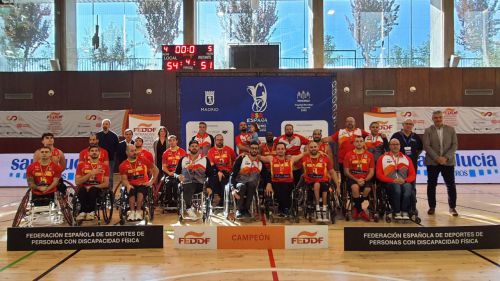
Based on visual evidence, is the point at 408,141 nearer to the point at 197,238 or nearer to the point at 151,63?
the point at 197,238

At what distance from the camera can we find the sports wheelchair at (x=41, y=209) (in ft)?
17.9

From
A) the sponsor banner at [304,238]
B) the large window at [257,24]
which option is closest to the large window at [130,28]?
the large window at [257,24]

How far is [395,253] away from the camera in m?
4.41

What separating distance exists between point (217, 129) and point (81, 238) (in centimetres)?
470

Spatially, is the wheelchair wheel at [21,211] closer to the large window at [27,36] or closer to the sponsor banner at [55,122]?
the sponsor banner at [55,122]

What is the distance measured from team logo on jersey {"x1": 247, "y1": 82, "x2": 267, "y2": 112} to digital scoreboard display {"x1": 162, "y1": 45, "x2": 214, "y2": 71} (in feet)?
6.45

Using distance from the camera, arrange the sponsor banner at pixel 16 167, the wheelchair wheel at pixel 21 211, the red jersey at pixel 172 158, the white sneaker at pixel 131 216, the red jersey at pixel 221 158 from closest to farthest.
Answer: the wheelchair wheel at pixel 21 211
the white sneaker at pixel 131 216
the red jersey at pixel 172 158
the red jersey at pixel 221 158
the sponsor banner at pixel 16 167

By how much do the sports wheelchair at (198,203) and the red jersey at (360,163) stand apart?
78.0 inches

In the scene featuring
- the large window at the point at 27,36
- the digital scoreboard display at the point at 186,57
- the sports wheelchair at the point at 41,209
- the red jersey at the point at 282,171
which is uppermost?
the large window at the point at 27,36

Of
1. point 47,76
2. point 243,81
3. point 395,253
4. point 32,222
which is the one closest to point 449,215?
point 395,253

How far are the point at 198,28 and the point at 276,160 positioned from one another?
7614mm

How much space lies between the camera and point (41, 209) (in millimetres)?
5508

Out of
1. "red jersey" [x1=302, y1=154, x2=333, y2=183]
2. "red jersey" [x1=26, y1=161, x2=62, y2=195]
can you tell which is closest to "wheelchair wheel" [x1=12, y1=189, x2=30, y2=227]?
"red jersey" [x1=26, y1=161, x2=62, y2=195]

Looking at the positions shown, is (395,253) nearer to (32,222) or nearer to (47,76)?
(32,222)
